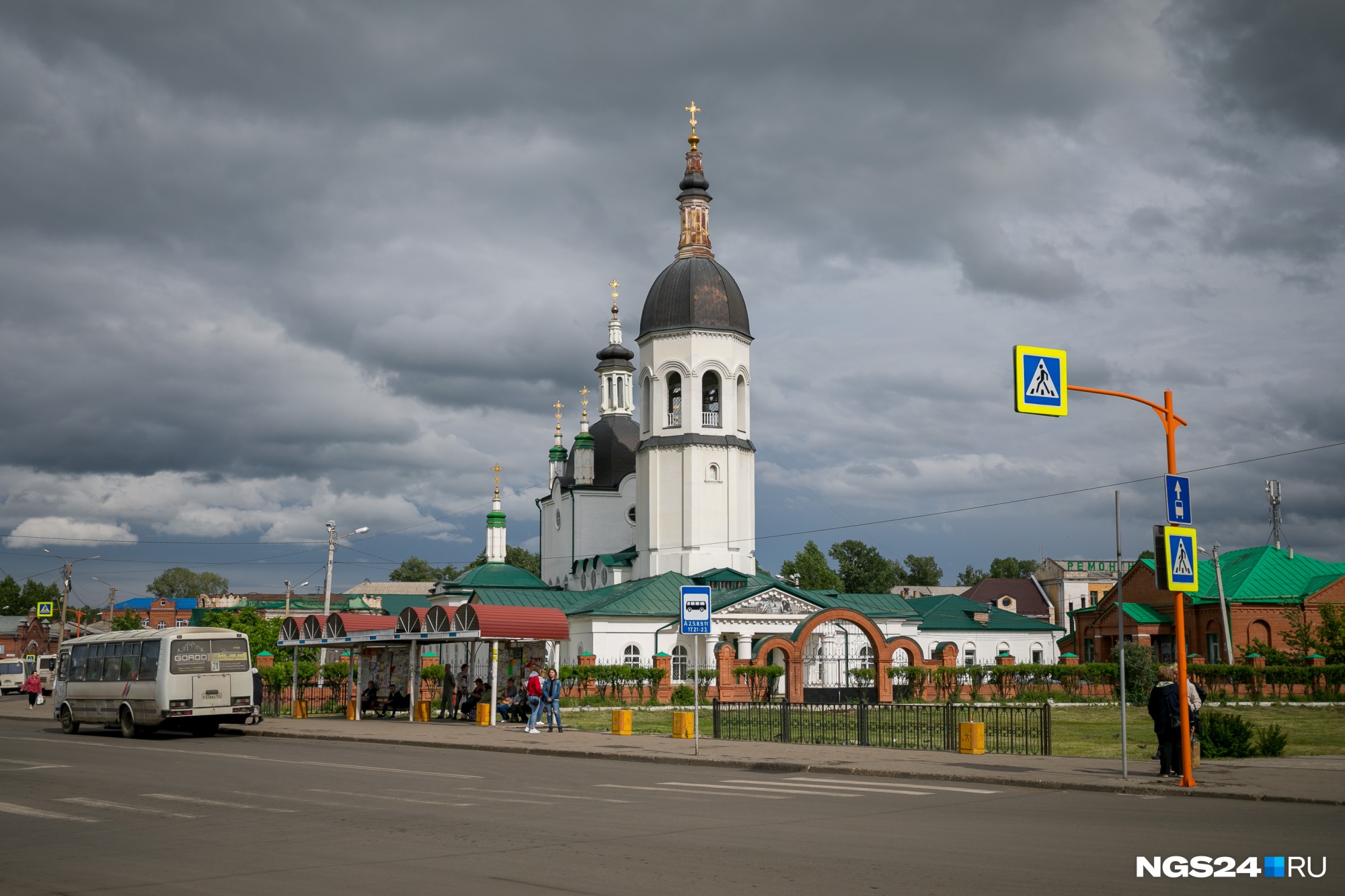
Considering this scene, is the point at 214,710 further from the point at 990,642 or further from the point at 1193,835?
the point at 990,642

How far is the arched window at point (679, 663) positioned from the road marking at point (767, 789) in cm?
3334

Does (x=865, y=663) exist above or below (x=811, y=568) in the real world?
below

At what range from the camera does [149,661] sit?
2686cm

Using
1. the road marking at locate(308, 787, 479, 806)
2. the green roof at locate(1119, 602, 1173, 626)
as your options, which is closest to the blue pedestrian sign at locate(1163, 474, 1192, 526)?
the road marking at locate(308, 787, 479, 806)

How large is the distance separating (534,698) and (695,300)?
34589 millimetres

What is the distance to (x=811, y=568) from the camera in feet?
391

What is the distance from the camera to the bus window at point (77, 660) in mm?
29391

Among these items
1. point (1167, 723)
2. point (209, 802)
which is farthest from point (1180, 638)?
point (209, 802)

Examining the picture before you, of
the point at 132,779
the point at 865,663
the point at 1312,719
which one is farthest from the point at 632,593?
the point at 132,779

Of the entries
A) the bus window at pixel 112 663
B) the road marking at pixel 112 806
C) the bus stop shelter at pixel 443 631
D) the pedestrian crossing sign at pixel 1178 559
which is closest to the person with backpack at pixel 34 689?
the bus stop shelter at pixel 443 631

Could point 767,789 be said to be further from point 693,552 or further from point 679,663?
point 693,552

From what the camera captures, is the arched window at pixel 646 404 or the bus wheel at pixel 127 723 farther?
the arched window at pixel 646 404

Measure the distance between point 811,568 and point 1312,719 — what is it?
83.0 metres

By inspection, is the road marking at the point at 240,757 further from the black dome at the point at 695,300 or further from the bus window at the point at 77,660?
the black dome at the point at 695,300
